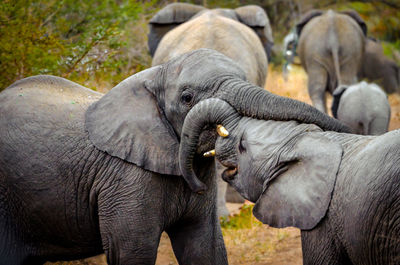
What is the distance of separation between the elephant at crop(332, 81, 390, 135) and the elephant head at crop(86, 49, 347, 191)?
3494mm

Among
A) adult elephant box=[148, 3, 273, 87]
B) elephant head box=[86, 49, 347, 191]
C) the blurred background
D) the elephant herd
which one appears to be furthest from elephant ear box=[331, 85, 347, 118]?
elephant head box=[86, 49, 347, 191]

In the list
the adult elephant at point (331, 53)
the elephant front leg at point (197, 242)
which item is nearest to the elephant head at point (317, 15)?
the adult elephant at point (331, 53)

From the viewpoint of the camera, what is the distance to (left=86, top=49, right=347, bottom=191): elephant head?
3.53 metres

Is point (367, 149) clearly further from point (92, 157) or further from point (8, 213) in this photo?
point (8, 213)

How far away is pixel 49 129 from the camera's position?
12.8ft

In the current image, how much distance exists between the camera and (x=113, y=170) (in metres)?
3.73

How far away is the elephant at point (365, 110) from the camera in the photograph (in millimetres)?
6938

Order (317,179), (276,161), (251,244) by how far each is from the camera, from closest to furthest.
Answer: (317,179)
(276,161)
(251,244)

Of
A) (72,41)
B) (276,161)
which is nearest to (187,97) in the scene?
(276,161)

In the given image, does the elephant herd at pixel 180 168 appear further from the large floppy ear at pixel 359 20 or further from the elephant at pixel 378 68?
the elephant at pixel 378 68

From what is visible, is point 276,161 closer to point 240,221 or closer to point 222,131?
point 222,131

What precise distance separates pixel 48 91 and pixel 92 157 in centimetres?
62

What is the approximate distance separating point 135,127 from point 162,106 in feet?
0.62

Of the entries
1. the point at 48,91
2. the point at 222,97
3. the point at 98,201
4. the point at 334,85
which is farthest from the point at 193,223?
the point at 334,85
